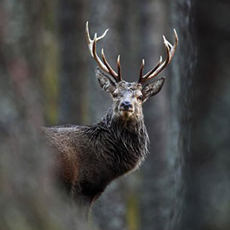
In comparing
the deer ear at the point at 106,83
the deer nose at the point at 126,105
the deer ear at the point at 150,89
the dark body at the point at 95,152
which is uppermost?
the deer ear at the point at 106,83

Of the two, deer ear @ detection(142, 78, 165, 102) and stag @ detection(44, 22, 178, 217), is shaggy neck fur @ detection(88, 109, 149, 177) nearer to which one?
stag @ detection(44, 22, 178, 217)

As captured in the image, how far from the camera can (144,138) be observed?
34.4 feet

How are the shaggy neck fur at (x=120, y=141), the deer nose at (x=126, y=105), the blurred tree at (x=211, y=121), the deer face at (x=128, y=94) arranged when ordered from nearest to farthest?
1. the blurred tree at (x=211, y=121)
2. the deer nose at (x=126, y=105)
3. the deer face at (x=128, y=94)
4. the shaggy neck fur at (x=120, y=141)

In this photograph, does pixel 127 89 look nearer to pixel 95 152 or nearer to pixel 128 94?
pixel 128 94

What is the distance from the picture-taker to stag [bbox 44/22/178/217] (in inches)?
374

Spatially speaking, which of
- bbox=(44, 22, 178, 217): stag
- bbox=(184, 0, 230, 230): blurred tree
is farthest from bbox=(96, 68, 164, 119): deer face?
bbox=(184, 0, 230, 230): blurred tree

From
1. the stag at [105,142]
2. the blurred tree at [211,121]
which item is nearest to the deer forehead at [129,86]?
the stag at [105,142]

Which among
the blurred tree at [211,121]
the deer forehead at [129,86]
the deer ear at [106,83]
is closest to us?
the blurred tree at [211,121]

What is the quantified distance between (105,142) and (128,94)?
0.80 m

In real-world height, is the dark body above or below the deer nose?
below

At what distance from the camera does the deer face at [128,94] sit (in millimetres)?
9703

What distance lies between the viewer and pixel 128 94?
388 inches

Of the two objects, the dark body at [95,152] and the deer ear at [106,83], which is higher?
the deer ear at [106,83]

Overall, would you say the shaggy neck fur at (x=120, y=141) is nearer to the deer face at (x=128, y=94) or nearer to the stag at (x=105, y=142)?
the stag at (x=105, y=142)
